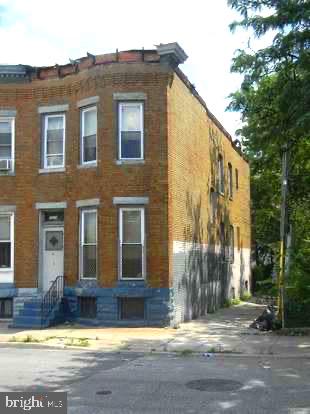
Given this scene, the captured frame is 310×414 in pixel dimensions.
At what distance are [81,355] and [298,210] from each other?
15934 mm

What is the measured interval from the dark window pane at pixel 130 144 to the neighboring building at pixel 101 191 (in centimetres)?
3

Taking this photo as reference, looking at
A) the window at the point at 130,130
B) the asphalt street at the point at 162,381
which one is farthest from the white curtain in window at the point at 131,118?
the asphalt street at the point at 162,381

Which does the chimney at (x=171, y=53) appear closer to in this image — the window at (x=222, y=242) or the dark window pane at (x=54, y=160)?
the dark window pane at (x=54, y=160)

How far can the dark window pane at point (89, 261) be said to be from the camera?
1912 cm

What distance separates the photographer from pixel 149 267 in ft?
60.5

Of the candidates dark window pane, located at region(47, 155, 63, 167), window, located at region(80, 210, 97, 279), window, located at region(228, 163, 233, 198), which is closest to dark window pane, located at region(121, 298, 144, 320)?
window, located at region(80, 210, 97, 279)

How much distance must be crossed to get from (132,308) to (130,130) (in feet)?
17.6

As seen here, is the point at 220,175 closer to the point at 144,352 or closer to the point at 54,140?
the point at 54,140

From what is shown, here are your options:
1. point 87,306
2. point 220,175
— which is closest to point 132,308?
point 87,306

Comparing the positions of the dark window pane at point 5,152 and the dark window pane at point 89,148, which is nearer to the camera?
the dark window pane at point 89,148

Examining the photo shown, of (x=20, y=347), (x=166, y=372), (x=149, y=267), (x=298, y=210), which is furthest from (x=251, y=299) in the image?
(x=166, y=372)

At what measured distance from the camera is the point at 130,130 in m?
19.0

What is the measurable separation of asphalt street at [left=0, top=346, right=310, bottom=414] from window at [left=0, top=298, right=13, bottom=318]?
6702 millimetres

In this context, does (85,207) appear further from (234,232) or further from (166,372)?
(234,232)
